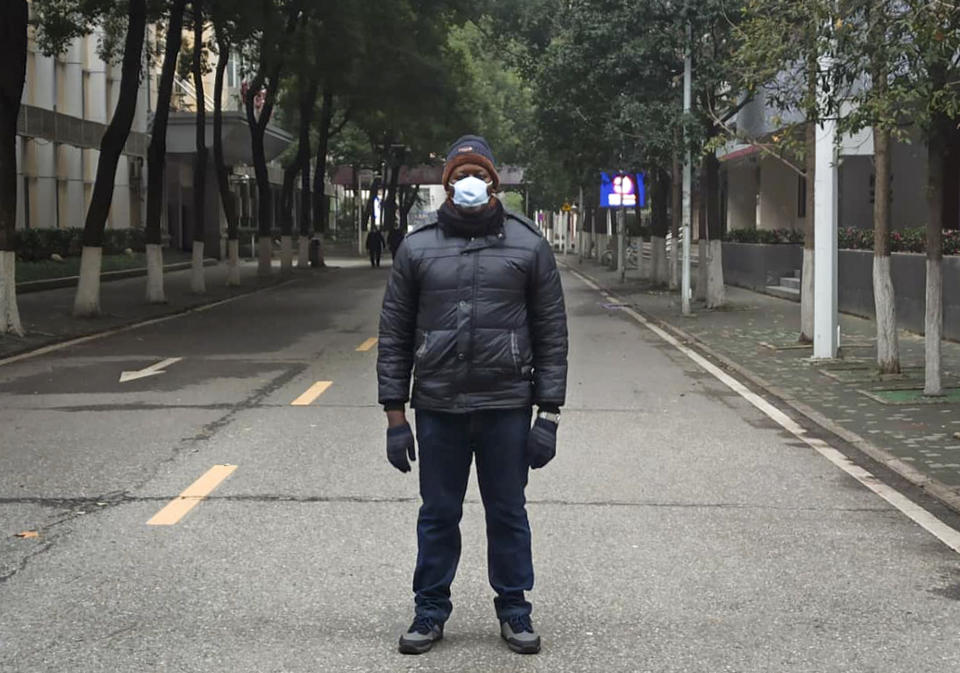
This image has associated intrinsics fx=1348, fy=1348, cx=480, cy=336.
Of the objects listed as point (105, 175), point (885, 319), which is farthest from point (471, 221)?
point (105, 175)

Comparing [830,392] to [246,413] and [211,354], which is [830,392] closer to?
[246,413]

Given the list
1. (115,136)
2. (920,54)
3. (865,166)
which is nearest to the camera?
(920,54)

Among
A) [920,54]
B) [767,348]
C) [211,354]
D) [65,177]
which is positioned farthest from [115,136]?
[65,177]

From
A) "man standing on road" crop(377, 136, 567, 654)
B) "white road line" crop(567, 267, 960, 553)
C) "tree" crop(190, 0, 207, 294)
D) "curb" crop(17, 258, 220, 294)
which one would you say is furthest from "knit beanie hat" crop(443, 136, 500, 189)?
"tree" crop(190, 0, 207, 294)

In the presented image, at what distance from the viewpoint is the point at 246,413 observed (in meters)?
11.7

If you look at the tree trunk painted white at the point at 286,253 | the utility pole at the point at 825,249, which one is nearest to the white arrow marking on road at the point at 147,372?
the utility pole at the point at 825,249

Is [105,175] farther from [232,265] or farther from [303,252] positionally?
[303,252]

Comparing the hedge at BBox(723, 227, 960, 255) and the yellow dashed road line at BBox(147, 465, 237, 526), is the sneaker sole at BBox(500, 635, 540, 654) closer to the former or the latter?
the yellow dashed road line at BBox(147, 465, 237, 526)

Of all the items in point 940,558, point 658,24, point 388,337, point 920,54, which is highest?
point 658,24

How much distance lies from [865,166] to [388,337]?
2894 centimetres

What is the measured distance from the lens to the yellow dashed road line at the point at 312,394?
12.4 m

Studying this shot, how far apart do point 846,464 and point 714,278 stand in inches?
642

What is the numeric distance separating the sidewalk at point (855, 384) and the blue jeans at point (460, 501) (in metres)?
3.82

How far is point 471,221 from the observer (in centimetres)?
500
